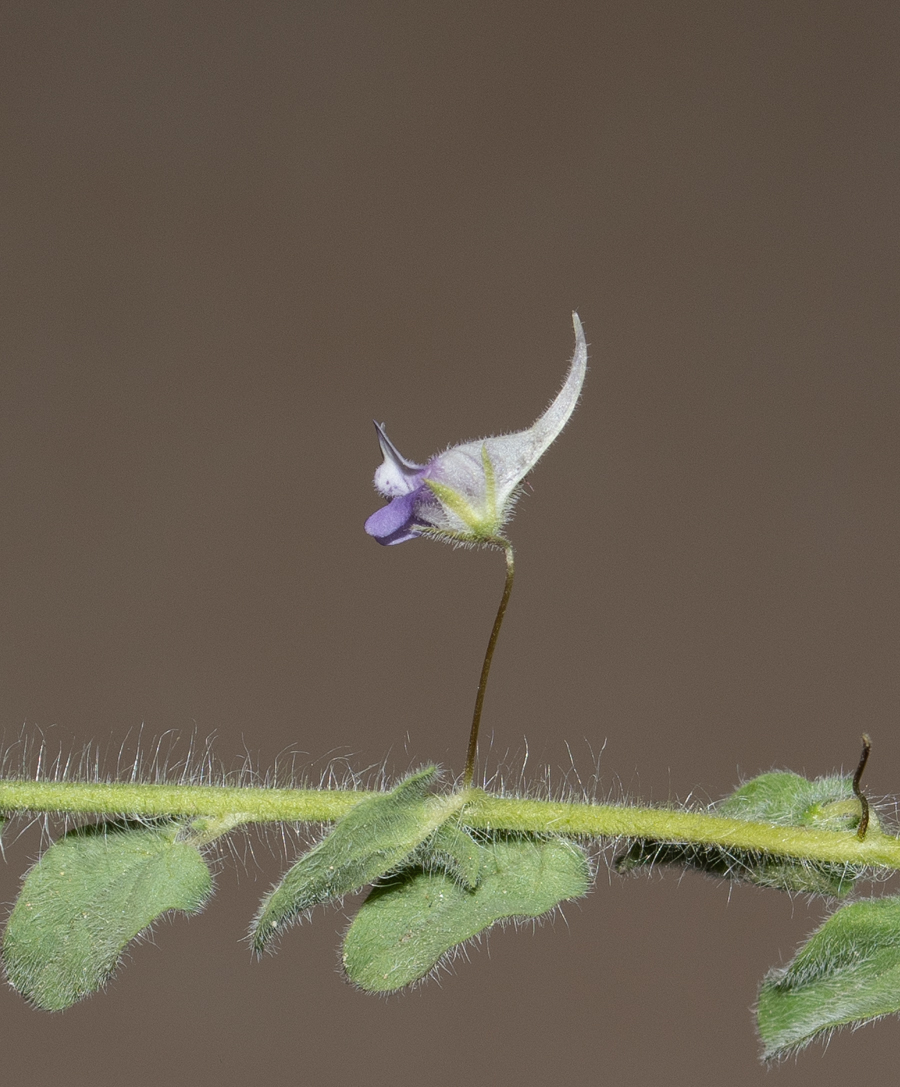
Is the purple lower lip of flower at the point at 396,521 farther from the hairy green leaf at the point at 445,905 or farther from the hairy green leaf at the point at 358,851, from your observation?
the hairy green leaf at the point at 445,905

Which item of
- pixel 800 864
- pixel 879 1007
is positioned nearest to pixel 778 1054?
pixel 879 1007

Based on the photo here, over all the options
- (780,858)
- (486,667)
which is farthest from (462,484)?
(780,858)

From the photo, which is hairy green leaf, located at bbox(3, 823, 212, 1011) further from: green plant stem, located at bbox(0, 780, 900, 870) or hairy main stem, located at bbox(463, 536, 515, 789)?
hairy main stem, located at bbox(463, 536, 515, 789)

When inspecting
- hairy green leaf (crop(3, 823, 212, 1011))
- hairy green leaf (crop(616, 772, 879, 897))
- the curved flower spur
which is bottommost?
hairy green leaf (crop(3, 823, 212, 1011))

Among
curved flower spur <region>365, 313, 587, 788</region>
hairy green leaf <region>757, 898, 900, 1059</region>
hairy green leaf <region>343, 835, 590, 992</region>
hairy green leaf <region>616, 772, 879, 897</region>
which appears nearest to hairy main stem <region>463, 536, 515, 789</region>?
curved flower spur <region>365, 313, 587, 788</region>

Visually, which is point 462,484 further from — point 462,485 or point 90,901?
point 90,901

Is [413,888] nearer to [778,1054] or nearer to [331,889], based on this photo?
[331,889]
